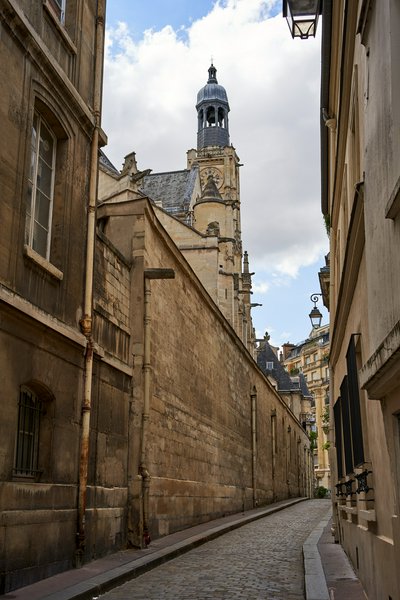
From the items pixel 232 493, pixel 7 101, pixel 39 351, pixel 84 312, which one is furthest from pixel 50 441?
pixel 232 493

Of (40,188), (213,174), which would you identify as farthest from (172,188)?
(40,188)

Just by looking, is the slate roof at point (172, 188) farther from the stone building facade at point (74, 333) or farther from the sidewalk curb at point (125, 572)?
the sidewalk curb at point (125, 572)

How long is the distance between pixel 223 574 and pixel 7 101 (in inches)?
251

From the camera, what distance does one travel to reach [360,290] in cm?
743

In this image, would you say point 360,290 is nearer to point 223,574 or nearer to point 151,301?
point 223,574

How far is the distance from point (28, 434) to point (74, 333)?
57.7 inches

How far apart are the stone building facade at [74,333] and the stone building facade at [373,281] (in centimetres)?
343

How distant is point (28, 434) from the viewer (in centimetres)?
798

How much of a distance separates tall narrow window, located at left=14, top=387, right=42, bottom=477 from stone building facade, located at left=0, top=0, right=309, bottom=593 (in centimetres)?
2

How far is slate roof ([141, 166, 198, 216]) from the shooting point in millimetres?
51250

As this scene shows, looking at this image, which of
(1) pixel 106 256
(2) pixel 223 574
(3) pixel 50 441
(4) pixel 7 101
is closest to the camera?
(4) pixel 7 101

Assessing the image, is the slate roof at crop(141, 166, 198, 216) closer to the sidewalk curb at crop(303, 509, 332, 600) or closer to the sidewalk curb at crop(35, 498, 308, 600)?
the sidewalk curb at crop(35, 498, 308, 600)

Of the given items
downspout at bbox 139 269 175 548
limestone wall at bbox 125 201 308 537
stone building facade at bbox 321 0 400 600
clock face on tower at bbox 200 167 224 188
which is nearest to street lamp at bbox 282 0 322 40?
stone building facade at bbox 321 0 400 600

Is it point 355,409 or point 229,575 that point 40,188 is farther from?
point 229,575
